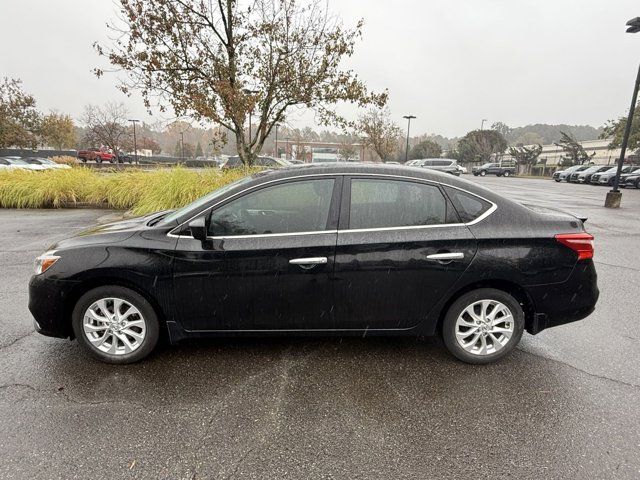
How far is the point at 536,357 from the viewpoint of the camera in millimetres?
3248

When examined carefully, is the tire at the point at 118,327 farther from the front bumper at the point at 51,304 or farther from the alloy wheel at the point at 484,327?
the alloy wheel at the point at 484,327

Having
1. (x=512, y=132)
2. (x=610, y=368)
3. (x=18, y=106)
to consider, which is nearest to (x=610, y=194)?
(x=610, y=368)

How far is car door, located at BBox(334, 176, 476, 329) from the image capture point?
288 cm

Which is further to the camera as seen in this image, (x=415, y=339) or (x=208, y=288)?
(x=415, y=339)

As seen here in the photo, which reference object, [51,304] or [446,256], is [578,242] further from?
[51,304]

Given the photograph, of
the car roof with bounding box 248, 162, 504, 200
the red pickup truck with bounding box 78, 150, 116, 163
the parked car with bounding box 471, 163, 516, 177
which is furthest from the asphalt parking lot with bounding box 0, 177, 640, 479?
the parked car with bounding box 471, 163, 516, 177

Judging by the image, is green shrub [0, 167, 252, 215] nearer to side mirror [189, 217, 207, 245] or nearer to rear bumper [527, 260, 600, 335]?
side mirror [189, 217, 207, 245]

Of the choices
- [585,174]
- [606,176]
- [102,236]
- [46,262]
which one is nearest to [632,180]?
[606,176]

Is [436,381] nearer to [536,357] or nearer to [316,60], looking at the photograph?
[536,357]

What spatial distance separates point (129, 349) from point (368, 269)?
2032 millimetres

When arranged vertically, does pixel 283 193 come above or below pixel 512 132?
below

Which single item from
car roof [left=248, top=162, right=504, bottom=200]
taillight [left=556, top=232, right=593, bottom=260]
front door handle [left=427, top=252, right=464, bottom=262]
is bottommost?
front door handle [left=427, top=252, right=464, bottom=262]

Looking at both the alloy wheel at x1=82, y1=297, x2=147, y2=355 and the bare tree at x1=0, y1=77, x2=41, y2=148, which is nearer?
the alloy wheel at x1=82, y1=297, x2=147, y2=355

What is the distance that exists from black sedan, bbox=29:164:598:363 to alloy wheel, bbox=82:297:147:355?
0.01m
